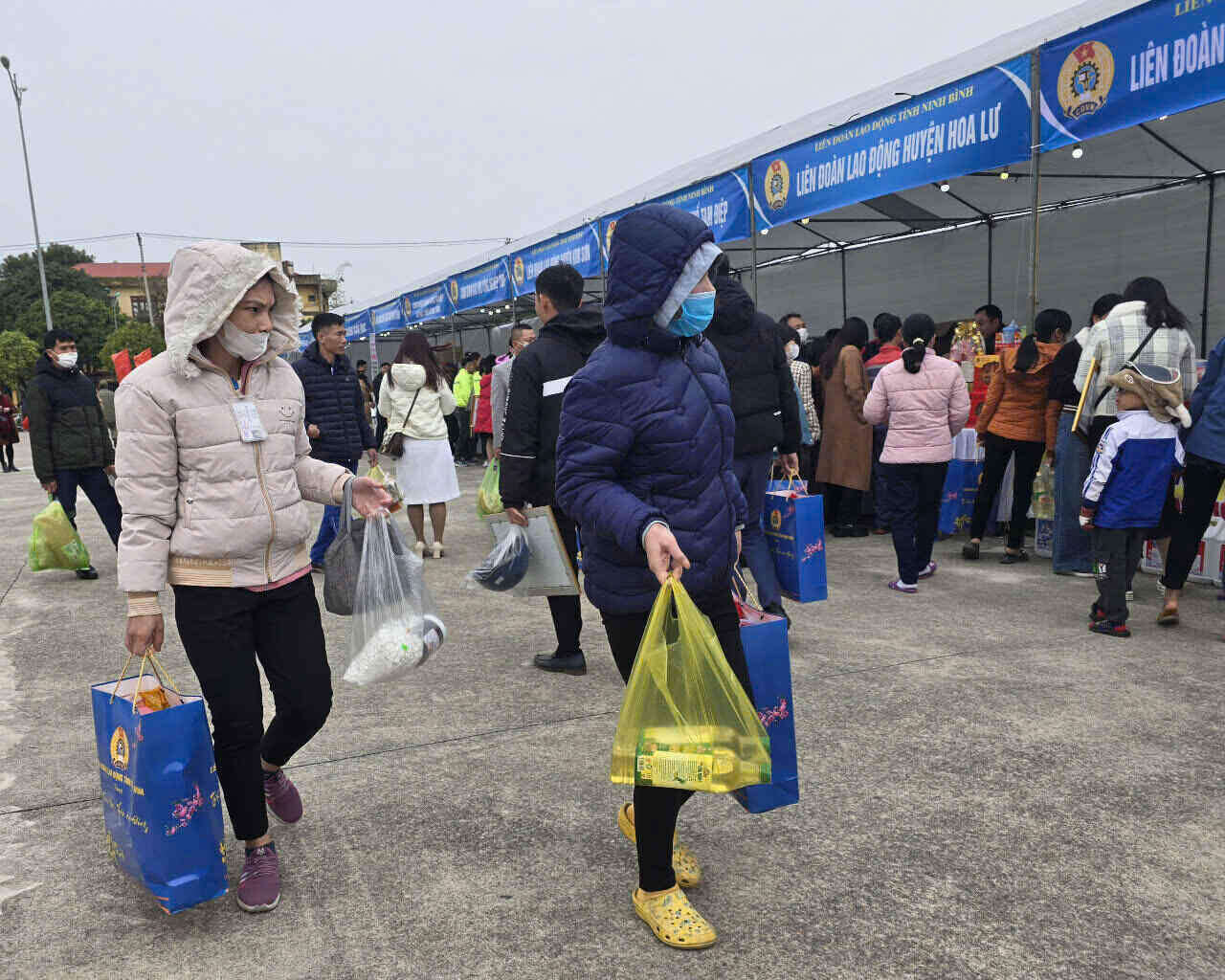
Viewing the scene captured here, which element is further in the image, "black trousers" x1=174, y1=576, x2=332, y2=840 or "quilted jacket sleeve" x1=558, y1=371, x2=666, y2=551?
"black trousers" x1=174, y1=576, x2=332, y2=840

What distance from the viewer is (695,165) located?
14789mm

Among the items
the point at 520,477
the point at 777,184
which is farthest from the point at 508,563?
the point at 777,184

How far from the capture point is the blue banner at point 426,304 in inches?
740

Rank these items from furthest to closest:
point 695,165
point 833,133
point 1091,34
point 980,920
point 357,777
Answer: point 695,165
point 833,133
point 1091,34
point 357,777
point 980,920

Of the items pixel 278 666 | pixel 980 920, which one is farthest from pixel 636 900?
pixel 278 666

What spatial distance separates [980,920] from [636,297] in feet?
5.92

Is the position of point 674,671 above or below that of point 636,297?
below

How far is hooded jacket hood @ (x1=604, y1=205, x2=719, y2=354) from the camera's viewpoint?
217 centimetres

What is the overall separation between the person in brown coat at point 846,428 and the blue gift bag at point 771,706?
512cm

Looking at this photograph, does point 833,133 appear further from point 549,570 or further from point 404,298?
point 404,298

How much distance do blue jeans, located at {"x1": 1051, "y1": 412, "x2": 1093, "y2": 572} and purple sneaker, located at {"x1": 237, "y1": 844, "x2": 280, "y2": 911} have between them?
5103 mm

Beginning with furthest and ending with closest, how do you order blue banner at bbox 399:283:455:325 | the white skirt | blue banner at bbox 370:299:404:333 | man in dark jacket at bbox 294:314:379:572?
blue banner at bbox 370:299:404:333, blue banner at bbox 399:283:455:325, the white skirt, man in dark jacket at bbox 294:314:379:572

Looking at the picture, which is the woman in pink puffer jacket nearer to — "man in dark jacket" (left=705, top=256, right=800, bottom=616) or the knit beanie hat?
the knit beanie hat

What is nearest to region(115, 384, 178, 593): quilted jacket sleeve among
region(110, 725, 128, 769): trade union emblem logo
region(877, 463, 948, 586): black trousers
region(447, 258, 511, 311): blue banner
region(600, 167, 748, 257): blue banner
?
region(110, 725, 128, 769): trade union emblem logo
